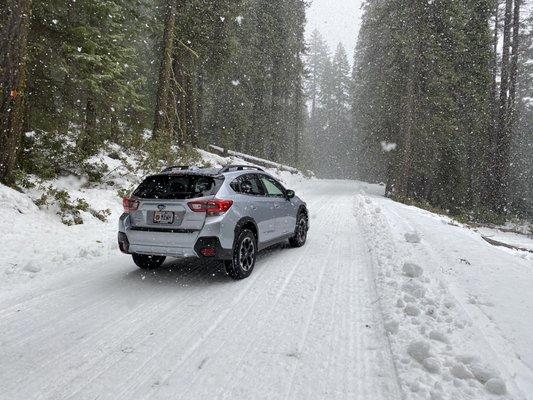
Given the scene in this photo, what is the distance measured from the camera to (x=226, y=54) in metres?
19.7

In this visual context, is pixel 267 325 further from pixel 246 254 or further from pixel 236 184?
pixel 236 184

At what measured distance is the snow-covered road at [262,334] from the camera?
10.6ft

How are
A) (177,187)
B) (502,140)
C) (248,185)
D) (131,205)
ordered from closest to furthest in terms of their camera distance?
(177,187), (131,205), (248,185), (502,140)

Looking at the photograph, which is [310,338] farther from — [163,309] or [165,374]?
[163,309]

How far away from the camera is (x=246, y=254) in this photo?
618 centimetres

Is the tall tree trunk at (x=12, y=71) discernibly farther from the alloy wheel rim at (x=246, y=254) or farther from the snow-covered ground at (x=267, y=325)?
the alloy wheel rim at (x=246, y=254)

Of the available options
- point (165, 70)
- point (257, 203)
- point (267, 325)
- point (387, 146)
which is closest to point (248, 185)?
point (257, 203)

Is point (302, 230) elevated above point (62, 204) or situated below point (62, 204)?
below

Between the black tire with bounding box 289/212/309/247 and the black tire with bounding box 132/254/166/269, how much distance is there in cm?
295

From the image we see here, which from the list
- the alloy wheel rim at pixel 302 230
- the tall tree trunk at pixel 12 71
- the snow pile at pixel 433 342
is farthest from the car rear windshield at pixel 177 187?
the tall tree trunk at pixel 12 71

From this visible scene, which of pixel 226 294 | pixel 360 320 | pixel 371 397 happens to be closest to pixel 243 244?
pixel 226 294

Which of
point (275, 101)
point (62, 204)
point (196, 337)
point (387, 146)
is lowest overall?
point (196, 337)

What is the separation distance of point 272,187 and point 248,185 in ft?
3.42

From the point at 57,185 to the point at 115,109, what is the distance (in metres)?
2.78
